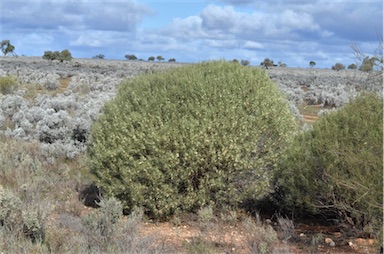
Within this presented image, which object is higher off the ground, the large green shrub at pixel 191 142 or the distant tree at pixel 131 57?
the distant tree at pixel 131 57

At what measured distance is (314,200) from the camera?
21.5 ft

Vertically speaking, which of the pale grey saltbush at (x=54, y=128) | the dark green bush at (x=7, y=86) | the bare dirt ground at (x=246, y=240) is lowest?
the bare dirt ground at (x=246, y=240)

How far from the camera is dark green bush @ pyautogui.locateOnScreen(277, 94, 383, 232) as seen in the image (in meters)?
5.89

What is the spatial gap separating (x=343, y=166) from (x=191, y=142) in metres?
1.95

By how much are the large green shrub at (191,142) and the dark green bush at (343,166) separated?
21.6 inches

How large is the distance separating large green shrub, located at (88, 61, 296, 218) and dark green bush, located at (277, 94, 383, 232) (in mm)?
548

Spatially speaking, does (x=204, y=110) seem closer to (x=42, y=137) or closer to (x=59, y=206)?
(x=59, y=206)

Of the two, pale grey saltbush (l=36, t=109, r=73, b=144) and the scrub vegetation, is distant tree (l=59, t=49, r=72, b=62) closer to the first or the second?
pale grey saltbush (l=36, t=109, r=73, b=144)

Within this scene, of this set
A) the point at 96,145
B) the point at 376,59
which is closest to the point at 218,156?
the point at 96,145

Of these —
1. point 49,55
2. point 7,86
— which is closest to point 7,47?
point 49,55

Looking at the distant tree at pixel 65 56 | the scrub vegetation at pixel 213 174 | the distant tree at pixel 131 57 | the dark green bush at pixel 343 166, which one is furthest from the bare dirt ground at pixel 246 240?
the distant tree at pixel 131 57

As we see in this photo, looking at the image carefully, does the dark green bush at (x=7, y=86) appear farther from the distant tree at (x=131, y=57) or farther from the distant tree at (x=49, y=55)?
the distant tree at (x=131, y=57)

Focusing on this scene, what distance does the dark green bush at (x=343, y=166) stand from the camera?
5895mm

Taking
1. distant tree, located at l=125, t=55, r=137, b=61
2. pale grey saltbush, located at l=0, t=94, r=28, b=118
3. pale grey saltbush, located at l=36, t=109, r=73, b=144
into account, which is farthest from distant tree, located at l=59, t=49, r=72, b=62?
pale grey saltbush, located at l=36, t=109, r=73, b=144
